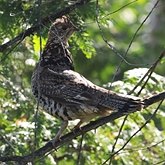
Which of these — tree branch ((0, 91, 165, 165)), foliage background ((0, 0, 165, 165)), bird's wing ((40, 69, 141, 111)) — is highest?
foliage background ((0, 0, 165, 165))

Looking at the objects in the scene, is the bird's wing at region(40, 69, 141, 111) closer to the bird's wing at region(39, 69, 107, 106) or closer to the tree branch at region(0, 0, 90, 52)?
the bird's wing at region(39, 69, 107, 106)

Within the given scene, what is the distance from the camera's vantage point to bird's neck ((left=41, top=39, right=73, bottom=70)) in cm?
598

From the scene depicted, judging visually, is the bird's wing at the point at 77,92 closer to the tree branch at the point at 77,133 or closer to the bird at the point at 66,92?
the bird at the point at 66,92

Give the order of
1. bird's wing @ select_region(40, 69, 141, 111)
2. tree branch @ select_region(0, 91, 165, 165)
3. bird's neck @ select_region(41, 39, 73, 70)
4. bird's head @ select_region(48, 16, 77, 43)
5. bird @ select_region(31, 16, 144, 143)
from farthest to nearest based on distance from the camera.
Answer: bird's neck @ select_region(41, 39, 73, 70) < bird's head @ select_region(48, 16, 77, 43) < bird @ select_region(31, 16, 144, 143) < bird's wing @ select_region(40, 69, 141, 111) < tree branch @ select_region(0, 91, 165, 165)

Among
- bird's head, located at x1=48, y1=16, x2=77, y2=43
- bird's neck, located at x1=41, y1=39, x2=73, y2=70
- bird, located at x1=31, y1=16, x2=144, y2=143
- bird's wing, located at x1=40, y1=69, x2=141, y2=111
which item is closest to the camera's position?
bird's wing, located at x1=40, y1=69, x2=141, y2=111

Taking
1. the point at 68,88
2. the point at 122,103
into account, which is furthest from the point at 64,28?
the point at 122,103

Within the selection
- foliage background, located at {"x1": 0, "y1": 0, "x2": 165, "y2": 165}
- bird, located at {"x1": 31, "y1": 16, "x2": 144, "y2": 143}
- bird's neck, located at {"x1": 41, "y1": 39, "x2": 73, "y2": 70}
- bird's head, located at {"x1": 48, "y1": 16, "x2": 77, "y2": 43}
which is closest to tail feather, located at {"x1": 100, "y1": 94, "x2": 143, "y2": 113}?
bird, located at {"x1": 31, "y1": 16, "x2": 144, "y2": 143}

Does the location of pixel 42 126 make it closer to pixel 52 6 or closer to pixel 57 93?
pixel 57 93

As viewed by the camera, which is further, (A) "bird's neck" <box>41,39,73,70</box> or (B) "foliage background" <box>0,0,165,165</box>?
(A) "bird's neck" <box>41,39,73,70</box>

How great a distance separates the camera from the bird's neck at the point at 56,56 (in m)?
5.98

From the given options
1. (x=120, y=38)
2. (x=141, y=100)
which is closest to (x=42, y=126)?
(x=141, y=100)

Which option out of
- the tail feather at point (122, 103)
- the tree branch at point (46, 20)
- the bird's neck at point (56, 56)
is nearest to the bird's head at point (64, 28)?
the bird's neck at point (56, 56)

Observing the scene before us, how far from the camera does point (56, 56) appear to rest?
6.04 metres

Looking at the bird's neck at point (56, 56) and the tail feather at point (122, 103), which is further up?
the bird's neck at point (56, 56)
